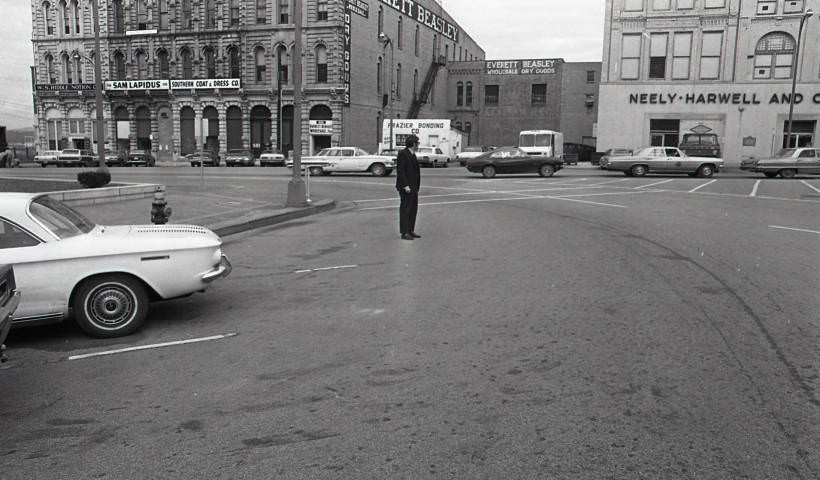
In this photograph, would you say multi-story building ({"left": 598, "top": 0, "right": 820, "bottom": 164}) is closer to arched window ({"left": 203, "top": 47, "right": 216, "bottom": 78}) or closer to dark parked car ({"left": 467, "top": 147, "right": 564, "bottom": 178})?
dark parked car ({"left": 467, "top": 147, "right": 564, "bottom": 178})

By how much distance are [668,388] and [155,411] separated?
10.7 feet

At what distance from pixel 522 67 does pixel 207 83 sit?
3189cm

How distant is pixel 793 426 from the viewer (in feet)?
12.5

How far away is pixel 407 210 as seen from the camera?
37.1 feet

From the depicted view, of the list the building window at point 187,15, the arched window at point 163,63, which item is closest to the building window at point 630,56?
the building window at point 187,15

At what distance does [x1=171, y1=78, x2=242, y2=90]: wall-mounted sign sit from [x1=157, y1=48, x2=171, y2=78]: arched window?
141 cm

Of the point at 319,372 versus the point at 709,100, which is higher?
the point at 709,100

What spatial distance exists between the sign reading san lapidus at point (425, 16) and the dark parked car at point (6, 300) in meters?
55.8

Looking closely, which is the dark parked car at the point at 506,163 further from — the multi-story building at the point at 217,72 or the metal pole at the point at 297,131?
the multi-story building at the point at 217,72

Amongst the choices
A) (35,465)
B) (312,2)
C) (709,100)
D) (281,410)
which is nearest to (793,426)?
(281,410)

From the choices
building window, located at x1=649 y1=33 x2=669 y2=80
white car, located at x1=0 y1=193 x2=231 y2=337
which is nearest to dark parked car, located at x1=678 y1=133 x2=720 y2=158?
building window, located at x1=649 y1=33 x2=669 y2=80

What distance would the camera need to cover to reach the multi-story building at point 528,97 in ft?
224

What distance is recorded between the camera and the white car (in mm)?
5348

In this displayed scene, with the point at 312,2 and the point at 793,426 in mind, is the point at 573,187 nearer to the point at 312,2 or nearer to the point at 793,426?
the point at 793,426
